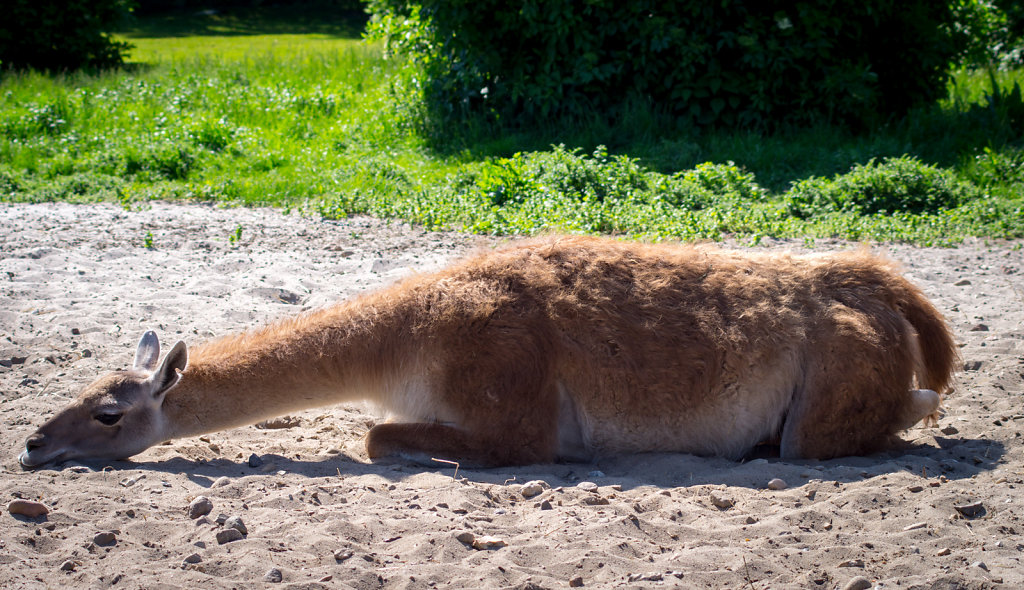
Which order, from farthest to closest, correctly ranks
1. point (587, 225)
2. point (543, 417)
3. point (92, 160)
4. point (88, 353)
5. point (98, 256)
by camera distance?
point (92, 160), point (587, 225), point (98, 256), point (88, 353), point (543, 417)

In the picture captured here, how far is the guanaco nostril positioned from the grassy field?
16.7ft

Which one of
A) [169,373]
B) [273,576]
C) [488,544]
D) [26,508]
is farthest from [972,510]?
[26,508]

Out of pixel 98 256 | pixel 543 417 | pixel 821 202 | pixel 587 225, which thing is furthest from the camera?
pixel 821 202

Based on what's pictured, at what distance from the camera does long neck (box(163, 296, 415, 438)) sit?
4.96 meters

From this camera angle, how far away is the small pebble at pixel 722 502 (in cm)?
414

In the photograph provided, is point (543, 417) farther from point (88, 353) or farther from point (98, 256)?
point (98, 256)

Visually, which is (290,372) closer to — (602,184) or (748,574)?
(748,574)

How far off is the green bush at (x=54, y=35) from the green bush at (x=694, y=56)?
9592mm

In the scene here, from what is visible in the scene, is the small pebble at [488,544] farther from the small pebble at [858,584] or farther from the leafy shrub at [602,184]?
the leafy shrub at [602,184]

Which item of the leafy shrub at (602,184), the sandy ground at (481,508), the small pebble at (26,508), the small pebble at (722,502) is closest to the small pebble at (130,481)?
the sandy ground at (481,508)

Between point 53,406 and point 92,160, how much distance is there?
24.5 ft

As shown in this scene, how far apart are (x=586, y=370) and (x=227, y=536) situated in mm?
2028

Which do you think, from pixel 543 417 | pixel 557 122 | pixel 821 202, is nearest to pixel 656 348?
pixel 543 417

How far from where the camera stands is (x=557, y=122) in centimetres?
1285
